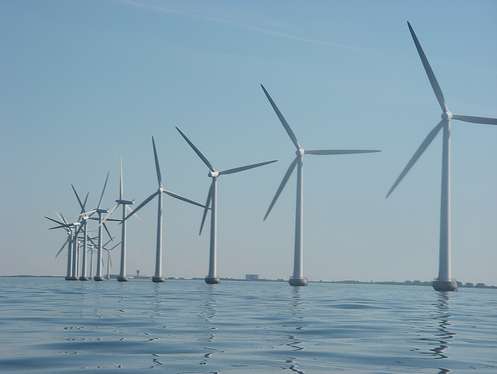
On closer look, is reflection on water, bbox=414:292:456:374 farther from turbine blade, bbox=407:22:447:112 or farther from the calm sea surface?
turbine blade, bbox=407:22:447:112

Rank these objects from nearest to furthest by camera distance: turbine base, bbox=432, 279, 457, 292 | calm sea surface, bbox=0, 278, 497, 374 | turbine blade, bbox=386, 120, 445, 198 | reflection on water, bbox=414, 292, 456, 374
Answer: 1. calm sea surface, bbox=0, 278, 497, 374
2. reflection on water, bbox=414, 292, 456, 374
3. turbine blade, bbox=386, 120, 445, 198
4. turbine base, bbox=432, 279, 457, 292

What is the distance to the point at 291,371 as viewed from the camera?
14.8 m

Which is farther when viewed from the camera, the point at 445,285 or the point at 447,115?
the point at 445,285

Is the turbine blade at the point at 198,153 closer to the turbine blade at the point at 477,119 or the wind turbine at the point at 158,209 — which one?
the wind turbine at the point at 158,209

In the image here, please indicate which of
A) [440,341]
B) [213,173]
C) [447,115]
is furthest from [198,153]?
[440,341]

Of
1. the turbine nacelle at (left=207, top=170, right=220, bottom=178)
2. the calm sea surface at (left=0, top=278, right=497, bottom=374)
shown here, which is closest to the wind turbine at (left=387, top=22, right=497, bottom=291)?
the turbine nacelle at (left=207, top=170, right=220, bottom=178)

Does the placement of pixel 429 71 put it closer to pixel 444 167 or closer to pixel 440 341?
pixel 444 167

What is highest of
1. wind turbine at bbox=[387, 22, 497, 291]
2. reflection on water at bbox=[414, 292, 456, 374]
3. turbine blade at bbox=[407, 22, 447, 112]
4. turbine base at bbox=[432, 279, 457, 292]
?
turbine blade at bbox=[407, 22, 447, 112]

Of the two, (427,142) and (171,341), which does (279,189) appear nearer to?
(427,142)

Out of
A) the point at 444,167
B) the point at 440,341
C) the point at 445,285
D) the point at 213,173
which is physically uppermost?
the point at 213,173

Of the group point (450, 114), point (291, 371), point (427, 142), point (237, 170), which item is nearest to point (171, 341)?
point (291, 371)

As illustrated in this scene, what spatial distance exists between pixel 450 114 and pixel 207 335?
83.3 meters

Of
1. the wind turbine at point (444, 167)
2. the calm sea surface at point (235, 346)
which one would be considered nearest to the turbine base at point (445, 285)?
the wind turbine at point (444, 167)

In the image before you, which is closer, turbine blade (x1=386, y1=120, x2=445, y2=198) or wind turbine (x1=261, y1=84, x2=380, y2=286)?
turbine blade (x1=386, y1=120, x2=445, y2=198)
